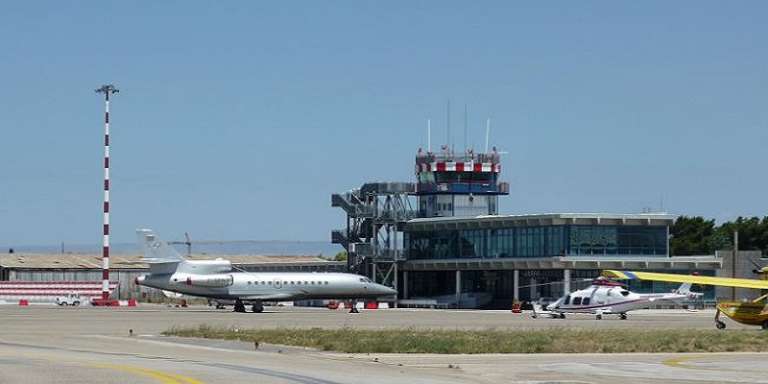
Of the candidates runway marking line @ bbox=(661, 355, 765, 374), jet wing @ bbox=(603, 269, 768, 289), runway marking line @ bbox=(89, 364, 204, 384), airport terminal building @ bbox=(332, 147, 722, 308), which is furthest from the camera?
airport terminal building @ bbox=(332, 147, 722, 308)

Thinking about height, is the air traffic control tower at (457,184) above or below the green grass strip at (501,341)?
above

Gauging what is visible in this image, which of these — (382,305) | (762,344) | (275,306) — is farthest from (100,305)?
(762,344)

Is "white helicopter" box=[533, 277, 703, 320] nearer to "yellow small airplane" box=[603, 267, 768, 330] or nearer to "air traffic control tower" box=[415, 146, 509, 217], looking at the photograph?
"yellow small airplane" box=[603, 267, 768, 330]

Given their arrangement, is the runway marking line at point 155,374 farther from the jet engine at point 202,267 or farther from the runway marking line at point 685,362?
the jet engine at point 202,267

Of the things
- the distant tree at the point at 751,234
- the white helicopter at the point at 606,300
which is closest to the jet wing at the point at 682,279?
the white helicopter at the point at 606,300

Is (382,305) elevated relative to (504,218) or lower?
lower

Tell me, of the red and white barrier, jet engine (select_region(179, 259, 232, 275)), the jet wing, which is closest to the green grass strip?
the jet wing

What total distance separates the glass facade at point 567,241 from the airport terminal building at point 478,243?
3.1 inches

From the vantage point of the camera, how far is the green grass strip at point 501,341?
1620 inches

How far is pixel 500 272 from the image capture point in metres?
114

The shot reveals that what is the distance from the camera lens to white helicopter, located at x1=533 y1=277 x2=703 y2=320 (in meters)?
79.2

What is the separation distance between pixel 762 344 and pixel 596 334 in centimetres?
652

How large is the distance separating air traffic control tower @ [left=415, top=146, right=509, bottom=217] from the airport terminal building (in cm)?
9

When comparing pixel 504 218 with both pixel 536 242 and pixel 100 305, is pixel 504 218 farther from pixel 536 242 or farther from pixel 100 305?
pixel 100 305
